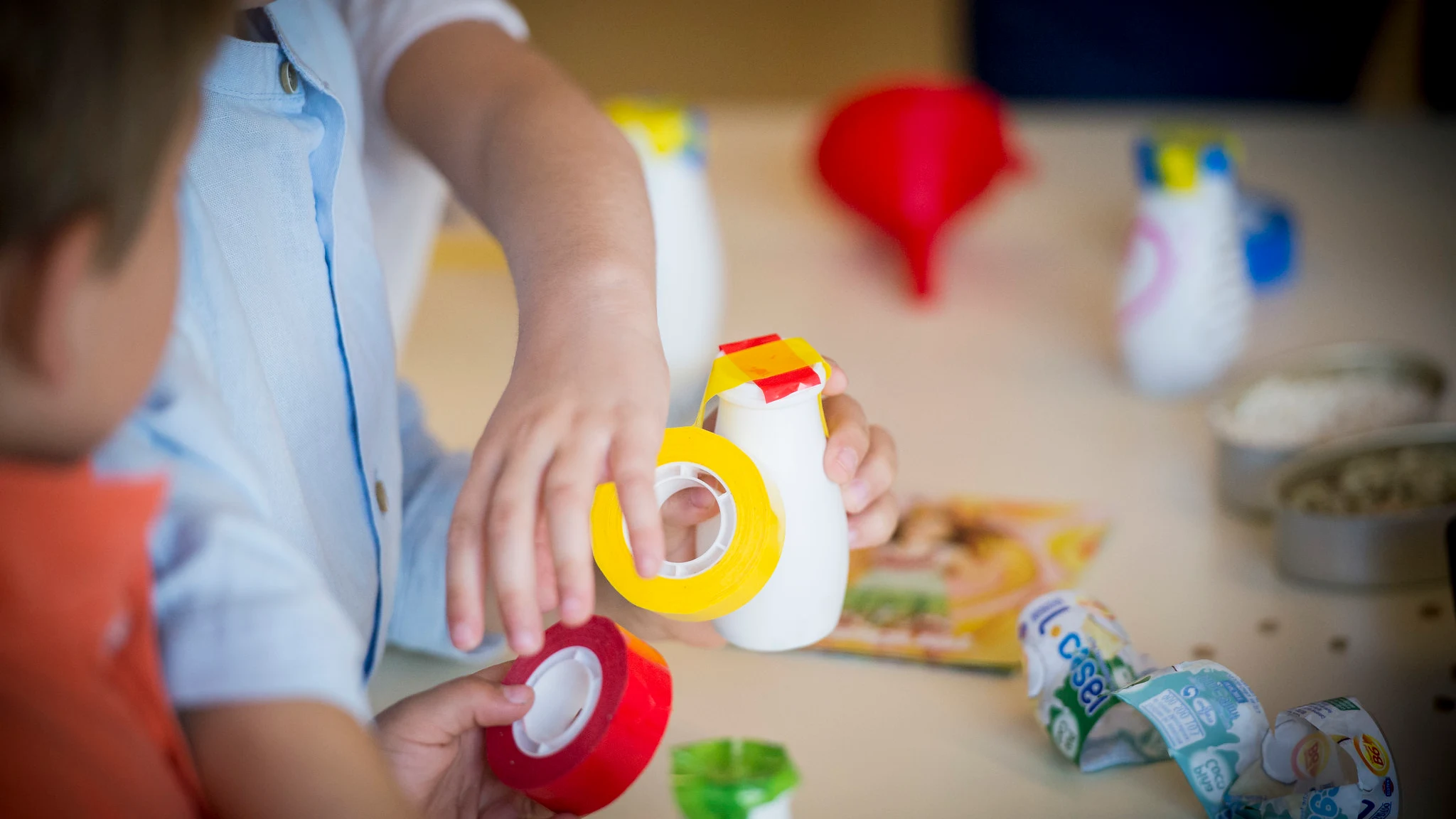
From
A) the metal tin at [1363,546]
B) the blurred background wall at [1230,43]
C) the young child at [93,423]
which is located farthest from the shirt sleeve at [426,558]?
the blurred background wall at [1230,43]

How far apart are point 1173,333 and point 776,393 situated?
0.39m

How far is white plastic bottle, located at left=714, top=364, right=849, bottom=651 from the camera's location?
41 cm

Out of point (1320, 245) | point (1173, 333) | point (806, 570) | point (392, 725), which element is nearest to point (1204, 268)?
point (1173, 333)

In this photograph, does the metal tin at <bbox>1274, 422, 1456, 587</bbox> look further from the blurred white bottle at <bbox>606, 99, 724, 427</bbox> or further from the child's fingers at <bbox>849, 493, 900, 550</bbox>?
the blurred white bottle at <bbox>606, 99, 724, 427</bbox>

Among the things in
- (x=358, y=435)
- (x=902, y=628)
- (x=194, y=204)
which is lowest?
(x=902, y=628)

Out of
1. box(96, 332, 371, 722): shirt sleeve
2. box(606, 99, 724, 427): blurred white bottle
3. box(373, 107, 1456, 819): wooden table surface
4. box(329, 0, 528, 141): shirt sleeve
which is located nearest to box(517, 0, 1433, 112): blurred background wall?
box(373, 107, 1456, 819): wooden table surface

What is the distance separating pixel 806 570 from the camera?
0.43 metres

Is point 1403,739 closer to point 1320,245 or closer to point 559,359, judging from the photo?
point 559,359

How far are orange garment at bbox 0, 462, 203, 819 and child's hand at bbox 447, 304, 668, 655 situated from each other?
89 mm

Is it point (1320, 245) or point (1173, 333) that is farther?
point (1320, 245)

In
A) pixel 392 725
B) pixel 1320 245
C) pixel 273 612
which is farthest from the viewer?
pixel 1320 245

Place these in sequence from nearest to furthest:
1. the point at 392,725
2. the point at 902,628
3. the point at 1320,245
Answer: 1. the point at 392,725
2. the point at 902,628
3. the point at 1320,245

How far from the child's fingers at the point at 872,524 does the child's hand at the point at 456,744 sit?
0.44 feet

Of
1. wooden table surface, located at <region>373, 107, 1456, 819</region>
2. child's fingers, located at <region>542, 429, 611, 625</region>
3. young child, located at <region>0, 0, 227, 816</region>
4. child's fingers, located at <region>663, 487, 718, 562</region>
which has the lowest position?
wooden table surface, located at <region>373, 107, 1456, 819</region>
